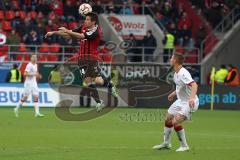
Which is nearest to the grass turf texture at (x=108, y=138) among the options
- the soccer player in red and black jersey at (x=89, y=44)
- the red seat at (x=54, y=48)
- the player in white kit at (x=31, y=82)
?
the player in white kit at (x=31, y=82)

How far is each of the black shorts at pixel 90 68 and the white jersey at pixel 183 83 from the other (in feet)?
9.46

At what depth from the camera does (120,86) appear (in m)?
34.6

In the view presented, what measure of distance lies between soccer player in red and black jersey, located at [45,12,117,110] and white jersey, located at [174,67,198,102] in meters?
2.38

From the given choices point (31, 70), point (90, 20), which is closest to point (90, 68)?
point (90, 20)

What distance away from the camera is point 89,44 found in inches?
695

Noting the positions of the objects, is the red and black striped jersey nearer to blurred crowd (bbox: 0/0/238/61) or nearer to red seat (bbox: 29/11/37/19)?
blurred crowd (bbox: 0/0/238/61)

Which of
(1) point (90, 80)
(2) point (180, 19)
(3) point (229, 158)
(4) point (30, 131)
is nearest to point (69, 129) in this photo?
(4) point (30, 131)

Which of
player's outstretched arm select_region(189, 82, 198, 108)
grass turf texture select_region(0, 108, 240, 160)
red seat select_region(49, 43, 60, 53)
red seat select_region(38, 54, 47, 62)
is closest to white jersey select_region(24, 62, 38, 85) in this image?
grass turf texture select_region(0, 108, 240, 160)

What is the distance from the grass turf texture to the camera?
1527cm

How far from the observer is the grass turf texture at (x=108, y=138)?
1527cm

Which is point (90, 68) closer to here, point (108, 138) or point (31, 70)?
point (108, 138)

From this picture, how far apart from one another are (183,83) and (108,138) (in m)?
3.83

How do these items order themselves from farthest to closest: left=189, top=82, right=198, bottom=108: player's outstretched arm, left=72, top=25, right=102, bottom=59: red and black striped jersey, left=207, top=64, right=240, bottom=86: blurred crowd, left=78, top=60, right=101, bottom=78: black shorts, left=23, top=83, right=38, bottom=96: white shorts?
left=207, top=64, right=240, bottom=86: blurred crowd < left=23, top=83, right=38, bottom=96: white shorts < left=78, top=60, right=101, bottom=78: black shorts < left=72, top=25, right=102, bottom=59: red and black striped jersey < left=189, top=82, right=198, bottom=108: player's outstretched arm

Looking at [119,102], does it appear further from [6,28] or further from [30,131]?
[30,131]
